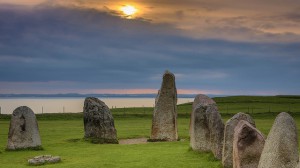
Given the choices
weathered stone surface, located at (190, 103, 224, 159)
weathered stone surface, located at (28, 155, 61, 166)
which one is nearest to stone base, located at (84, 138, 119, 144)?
weathered stone surface, located at (190, 103, 224, 159)

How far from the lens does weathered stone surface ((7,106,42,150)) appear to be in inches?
1275

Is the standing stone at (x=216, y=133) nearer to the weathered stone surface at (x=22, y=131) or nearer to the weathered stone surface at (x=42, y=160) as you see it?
the weathered stone surface at (x=42, y=160)

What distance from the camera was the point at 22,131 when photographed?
32500 mm

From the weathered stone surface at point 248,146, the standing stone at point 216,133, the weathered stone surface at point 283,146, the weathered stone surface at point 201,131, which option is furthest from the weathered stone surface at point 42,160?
the weathered stone surface at point 283,146

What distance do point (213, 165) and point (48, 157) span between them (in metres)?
9.03

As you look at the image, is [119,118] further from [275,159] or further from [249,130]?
[275,159]

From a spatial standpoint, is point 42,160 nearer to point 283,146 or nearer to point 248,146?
point 248,146

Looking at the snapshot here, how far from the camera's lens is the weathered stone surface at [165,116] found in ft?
129

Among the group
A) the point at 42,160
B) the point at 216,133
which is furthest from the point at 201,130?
the point at 42,160

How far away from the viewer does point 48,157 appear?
27.0m

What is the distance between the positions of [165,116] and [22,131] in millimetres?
11877

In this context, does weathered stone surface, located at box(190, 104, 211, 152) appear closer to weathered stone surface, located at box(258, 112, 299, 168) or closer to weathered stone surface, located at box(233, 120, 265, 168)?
weathered stone surface, located at box(233, 120, 265, 168)

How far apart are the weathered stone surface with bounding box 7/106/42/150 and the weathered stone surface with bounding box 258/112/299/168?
21.2 m

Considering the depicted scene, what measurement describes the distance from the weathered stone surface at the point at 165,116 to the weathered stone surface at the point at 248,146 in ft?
66.9
